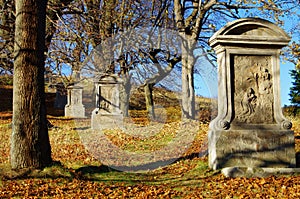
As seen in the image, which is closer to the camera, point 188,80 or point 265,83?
point 265,83

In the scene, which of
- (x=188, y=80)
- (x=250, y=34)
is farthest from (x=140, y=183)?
(x=188, y=80)

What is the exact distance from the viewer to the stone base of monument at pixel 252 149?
649cm

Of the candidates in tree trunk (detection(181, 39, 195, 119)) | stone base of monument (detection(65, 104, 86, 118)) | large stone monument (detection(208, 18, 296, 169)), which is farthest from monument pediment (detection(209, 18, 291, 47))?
stone base of monument (detection(65, 104, 86, 118))

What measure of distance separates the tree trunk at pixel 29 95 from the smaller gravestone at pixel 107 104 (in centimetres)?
852

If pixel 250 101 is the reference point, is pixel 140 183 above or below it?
below

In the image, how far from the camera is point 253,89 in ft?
22.3

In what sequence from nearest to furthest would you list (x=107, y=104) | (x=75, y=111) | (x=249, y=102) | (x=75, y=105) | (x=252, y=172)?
1. (x=252, y=172)
2. (x=249, y=102)
3. (x=107, y=104)
4. (x=75, y=111)
5. (x=75, y=105)

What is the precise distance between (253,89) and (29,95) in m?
4.39

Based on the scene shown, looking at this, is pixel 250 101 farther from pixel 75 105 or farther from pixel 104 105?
pixel 75 105

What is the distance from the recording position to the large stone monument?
653 centimetres

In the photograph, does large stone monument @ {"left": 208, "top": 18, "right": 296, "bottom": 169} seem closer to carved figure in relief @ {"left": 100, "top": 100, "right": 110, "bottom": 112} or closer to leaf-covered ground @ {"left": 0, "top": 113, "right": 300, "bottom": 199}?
leaf-covered ground @ {"left": 0, "top": 113, "right": 300, "bottom": 199}

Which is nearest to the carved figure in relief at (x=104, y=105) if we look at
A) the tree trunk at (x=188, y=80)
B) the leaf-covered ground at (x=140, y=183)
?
the tree trunk at (x=188, y=80)

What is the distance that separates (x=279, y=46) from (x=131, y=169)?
4.13m

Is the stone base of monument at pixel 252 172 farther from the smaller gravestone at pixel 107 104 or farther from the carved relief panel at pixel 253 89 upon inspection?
the smaller gravestone at pixel 107 104
